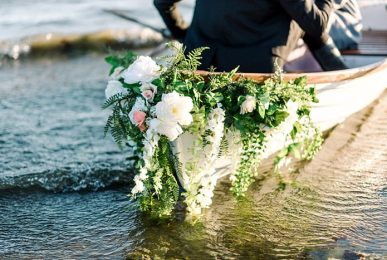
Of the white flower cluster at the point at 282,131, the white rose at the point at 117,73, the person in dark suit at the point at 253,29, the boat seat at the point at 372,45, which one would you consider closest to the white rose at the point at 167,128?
the white flower cluster at the point at 282,131

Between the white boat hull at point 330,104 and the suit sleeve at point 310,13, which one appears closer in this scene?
the white boat hull at point 330,104

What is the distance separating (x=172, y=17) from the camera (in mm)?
6145

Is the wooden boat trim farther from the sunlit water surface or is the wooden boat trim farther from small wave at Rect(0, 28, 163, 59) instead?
small wave at Rect(0, 28, 163, 59)

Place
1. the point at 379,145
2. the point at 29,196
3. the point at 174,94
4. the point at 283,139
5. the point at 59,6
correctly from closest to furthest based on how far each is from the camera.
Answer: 1. the point at 174,94
2. the point at 283,139
3. the point at 29,196
4. the point at 379,145
5. the point at 59,6

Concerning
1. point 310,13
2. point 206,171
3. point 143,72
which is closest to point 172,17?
point 310,13

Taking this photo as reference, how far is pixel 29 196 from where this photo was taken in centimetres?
549

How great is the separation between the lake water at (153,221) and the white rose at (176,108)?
2.97 feet

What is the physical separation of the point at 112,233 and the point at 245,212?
3.18ft

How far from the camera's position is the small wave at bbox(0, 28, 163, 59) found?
1216 cm

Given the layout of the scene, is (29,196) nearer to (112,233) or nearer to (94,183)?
(94,183)

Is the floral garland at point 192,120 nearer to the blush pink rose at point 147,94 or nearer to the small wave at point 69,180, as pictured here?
the blush pink rose at point 147,94

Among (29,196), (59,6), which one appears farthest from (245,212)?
(59,6)

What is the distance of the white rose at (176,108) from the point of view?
13.5 feet

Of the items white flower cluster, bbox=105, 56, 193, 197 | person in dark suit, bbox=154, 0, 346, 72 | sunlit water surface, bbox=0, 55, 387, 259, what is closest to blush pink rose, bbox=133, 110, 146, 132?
white flower cluster, bbox=105, 56, 193, 197
